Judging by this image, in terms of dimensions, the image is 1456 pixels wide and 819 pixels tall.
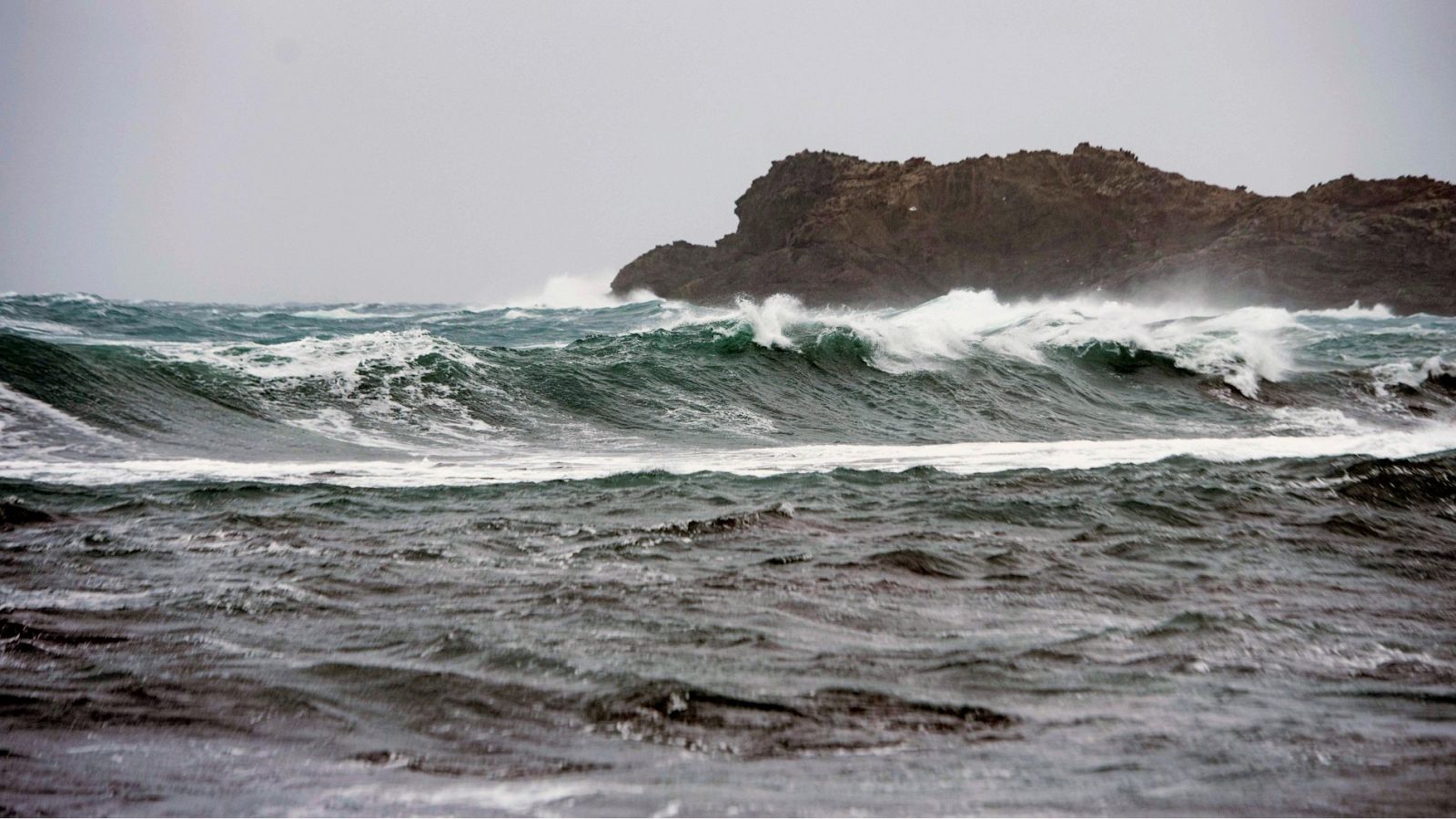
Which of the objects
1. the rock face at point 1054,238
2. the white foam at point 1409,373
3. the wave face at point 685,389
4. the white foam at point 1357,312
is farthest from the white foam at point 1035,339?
the rock face at point 1054,238

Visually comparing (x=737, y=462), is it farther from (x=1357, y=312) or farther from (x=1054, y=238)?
(x=1054, y=238)

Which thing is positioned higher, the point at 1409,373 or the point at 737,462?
the point at 1409,373

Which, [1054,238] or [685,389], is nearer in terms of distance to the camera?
[685,389]

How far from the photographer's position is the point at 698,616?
12.3 feet

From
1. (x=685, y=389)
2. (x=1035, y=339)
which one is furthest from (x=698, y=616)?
(x=1035, y=339)

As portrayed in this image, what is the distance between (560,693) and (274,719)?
82 cm

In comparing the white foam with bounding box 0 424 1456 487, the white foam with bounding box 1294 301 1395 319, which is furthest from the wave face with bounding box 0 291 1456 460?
the white foam with bounding box 1294 301 1395 319

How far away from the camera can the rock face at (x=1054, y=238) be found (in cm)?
5094

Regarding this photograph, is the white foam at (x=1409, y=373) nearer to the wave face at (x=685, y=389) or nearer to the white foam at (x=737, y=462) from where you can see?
the wave face at (x=685, y=389)

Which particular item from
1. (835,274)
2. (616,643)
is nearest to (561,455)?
(616,643)

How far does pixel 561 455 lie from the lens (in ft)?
28.7

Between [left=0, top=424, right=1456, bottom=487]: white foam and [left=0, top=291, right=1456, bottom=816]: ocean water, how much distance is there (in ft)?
0.27

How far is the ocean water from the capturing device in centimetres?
241

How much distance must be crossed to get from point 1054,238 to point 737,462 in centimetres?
5863
